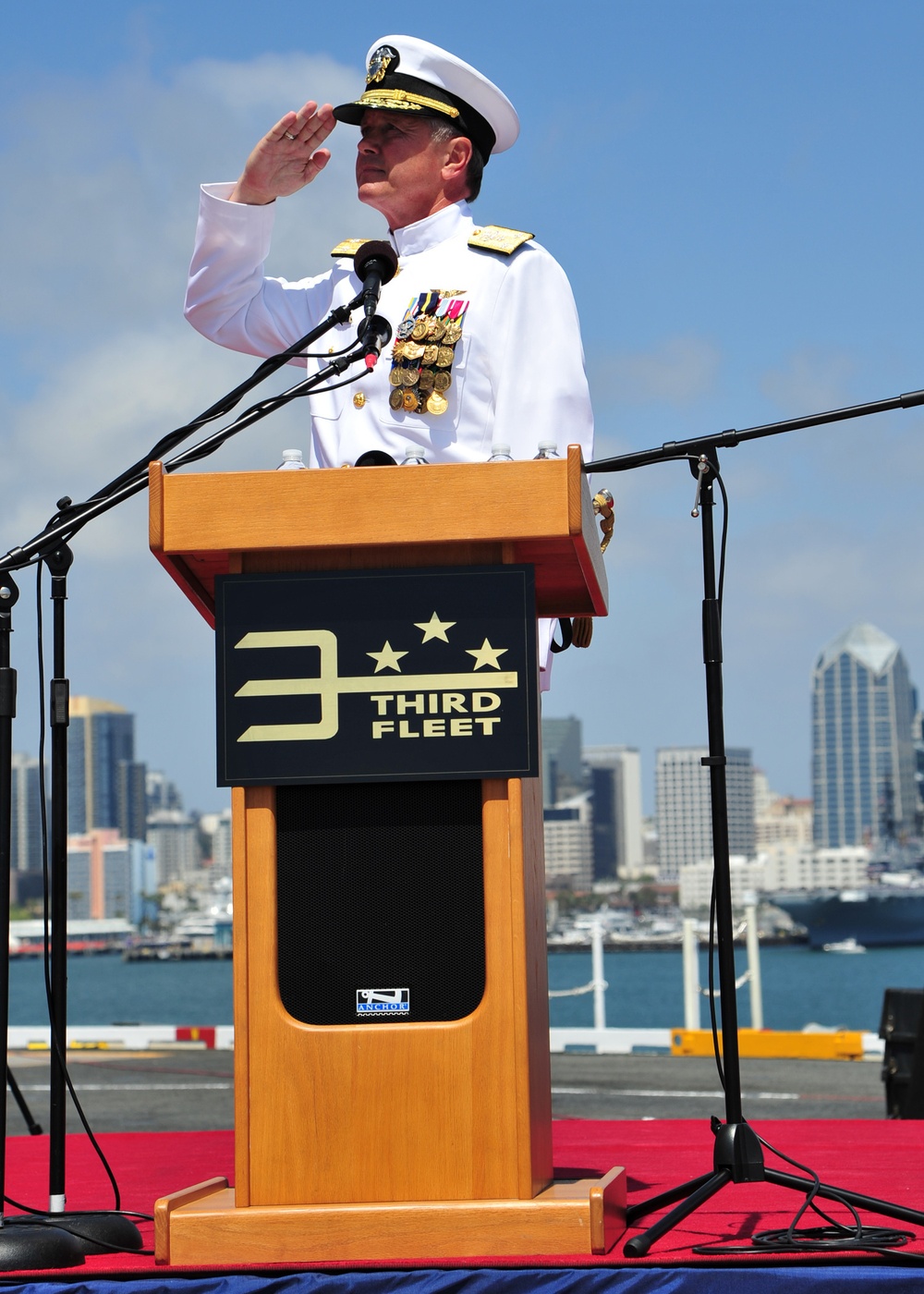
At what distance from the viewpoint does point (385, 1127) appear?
76.4 inches

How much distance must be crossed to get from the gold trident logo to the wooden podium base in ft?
2.02

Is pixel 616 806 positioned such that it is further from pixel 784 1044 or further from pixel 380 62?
pixel 380 62

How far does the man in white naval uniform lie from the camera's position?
2.70 meters

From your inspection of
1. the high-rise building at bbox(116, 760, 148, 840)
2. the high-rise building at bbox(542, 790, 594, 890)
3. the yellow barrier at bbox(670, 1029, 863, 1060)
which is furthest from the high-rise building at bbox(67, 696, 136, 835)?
the yellow barrier at bbox(670, 1029, 863, 1060)

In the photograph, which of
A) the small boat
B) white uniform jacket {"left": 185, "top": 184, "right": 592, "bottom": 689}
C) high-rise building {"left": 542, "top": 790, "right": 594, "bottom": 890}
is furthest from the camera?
high-rise building {"left": 542, "top": 790, "right": 594, "bottom": 890}

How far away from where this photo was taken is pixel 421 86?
2.80m

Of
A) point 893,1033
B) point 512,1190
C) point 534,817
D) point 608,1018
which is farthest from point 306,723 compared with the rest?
point 608,1018

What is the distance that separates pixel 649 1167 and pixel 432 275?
1841mm

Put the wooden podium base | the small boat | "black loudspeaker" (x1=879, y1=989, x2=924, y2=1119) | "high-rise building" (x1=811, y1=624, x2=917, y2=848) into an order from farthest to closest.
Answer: "high-rise building" (x1=811, y1=624, x2=917, y2=848) < the small boat < "black loudspeaker" (x1=879, y1=989, x2=924, y2=1119) < the wooden podium base

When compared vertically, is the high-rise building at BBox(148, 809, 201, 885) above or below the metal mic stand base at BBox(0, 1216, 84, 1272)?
below

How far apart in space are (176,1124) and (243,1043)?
852 centimetres

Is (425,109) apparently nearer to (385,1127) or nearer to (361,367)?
(361,367)

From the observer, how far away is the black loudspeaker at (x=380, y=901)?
1.98m

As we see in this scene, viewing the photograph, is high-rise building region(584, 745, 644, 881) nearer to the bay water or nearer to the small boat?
the bay water
